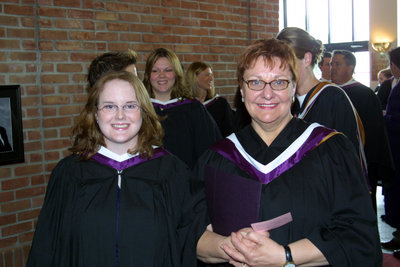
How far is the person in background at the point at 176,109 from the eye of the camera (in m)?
3.75

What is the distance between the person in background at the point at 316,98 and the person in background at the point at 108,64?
40.9 inches

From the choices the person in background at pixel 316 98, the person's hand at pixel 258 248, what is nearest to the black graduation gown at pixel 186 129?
the person in background at pixel 316 98

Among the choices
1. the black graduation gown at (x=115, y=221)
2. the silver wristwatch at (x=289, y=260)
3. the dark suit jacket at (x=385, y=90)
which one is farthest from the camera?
the dark suit jacket at (x=385, y=90)

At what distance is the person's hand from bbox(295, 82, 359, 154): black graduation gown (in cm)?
128

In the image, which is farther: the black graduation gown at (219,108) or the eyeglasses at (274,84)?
the black graduation gown at (219,108)

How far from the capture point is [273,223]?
1.72 m

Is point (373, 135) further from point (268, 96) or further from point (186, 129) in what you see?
point (268, 96)

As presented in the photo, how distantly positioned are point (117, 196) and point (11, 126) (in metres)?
1.81

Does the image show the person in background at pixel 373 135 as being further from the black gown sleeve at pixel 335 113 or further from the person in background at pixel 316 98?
the black gown sleeve at pixel 335 113

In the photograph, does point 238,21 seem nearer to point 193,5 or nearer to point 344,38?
point 193,5

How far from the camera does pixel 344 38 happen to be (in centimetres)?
1753

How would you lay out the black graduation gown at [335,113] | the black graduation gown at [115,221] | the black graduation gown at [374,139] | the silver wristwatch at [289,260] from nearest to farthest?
the silver wristwatch at [289,260] < the black graduation gown at [115,221] < the black graduation gown at [335,113] < the black graduation gown at [374,139]

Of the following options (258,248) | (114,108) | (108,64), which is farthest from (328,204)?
(108,64)

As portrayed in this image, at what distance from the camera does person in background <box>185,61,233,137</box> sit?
15.6 feet
